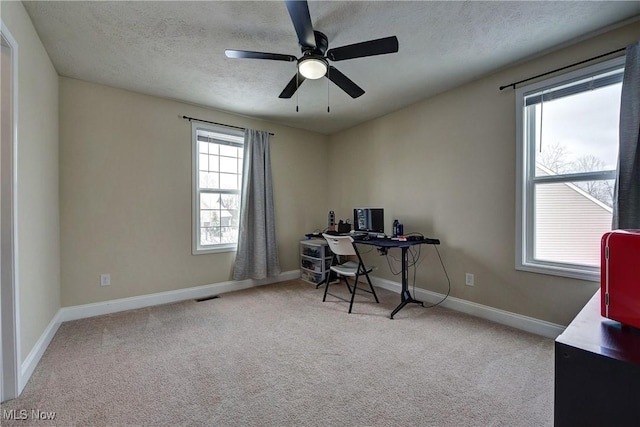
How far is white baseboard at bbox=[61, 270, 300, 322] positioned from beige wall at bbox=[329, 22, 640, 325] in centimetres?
193

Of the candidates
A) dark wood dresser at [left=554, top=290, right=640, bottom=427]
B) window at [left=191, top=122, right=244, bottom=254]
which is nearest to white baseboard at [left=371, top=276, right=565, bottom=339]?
dark wood dresser at [left=554, top=290, right=640, bottom=427]

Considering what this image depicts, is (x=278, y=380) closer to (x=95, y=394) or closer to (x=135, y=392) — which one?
(x=135, y=392)

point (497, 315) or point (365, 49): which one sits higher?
point (365, 49)

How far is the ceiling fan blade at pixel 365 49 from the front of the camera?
1.75 metres

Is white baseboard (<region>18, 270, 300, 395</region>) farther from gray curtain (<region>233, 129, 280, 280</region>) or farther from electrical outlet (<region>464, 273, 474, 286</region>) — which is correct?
electrical outlet (<region>464, 273, 474, 286</region>)

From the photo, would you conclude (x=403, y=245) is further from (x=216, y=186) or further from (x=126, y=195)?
(x=126, y=195)

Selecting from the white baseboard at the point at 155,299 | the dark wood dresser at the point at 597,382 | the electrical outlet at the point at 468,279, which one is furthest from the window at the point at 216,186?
the dark wood dresser at the point at 597,382

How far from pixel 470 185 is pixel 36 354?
12.9ft

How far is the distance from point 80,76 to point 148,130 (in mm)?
721

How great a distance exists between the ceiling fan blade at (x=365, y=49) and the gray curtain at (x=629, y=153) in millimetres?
1674

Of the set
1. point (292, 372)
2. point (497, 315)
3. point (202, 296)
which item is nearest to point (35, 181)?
point (202, 296)

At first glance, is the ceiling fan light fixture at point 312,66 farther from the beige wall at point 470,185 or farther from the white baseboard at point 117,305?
the white baseboard at point 117,305

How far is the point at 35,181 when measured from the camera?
204 centimetres

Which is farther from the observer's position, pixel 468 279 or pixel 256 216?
pixel 256 216
